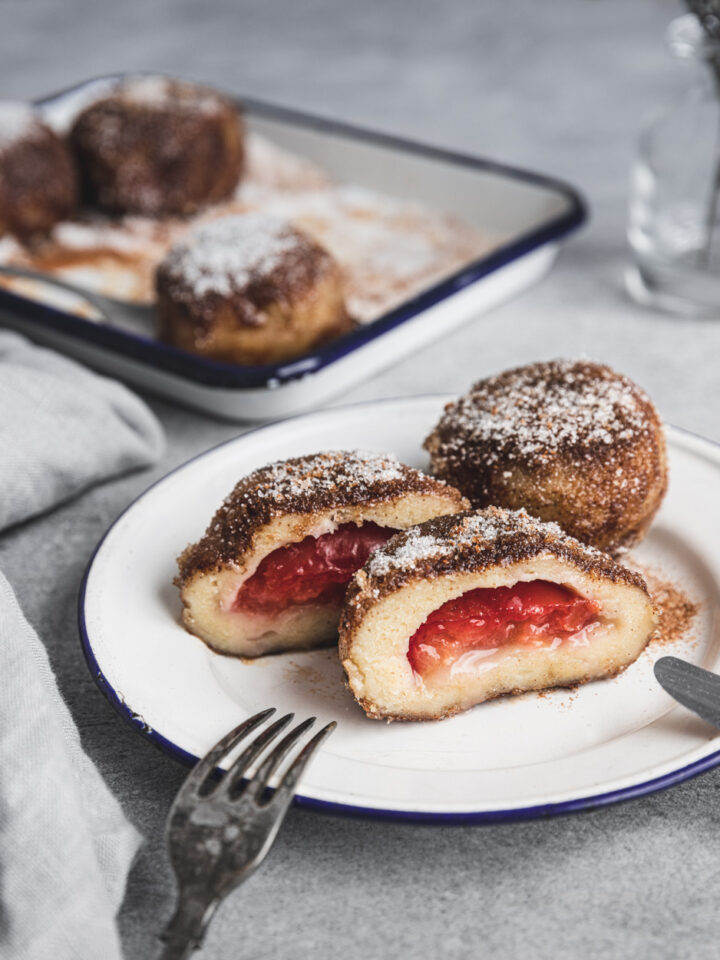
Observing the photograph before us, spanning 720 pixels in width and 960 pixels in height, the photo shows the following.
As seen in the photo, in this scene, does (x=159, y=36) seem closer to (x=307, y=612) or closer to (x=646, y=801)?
(x=307, y=612)

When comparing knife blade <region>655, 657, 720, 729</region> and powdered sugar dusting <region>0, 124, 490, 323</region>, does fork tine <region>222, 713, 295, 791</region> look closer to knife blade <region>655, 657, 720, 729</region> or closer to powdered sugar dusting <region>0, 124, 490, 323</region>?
knife blade <region>655, 657, 720, 729</region>

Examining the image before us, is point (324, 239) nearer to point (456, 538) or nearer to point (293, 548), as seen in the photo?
point (293, 548)

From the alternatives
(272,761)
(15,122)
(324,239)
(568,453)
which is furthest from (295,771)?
(15,122)

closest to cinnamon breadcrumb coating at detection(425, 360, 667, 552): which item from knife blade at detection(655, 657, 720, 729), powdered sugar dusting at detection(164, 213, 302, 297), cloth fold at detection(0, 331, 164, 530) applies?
knife blade at detection(655, 657, 720, 729)

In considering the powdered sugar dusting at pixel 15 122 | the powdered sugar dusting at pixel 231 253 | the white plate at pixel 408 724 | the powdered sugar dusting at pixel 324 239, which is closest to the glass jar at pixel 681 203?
the powdered sugar dusting at pixel 324 239

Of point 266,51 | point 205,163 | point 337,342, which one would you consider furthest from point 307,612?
point 266,51

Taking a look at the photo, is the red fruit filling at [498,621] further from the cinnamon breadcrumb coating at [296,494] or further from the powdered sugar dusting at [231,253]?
the powdered sugar dusting at [231,253]
